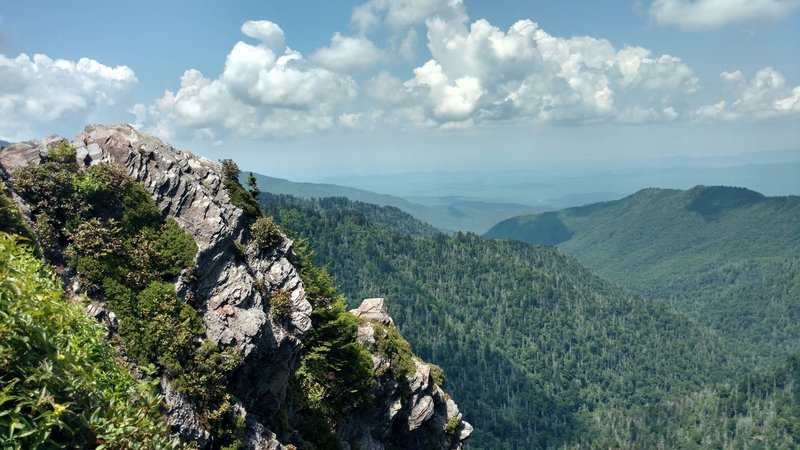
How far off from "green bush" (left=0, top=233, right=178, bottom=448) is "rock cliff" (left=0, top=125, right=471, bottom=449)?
1099 centimetres

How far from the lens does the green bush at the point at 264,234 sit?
110ft

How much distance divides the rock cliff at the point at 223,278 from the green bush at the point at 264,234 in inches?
16.0

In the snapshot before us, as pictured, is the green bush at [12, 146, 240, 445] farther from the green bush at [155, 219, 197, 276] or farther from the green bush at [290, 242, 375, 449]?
the green bush at [290, 242, 375, 449]

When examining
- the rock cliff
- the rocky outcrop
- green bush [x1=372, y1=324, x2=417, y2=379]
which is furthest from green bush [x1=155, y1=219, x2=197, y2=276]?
green bush [x1=372, y1=324, x2=417, y2=379]

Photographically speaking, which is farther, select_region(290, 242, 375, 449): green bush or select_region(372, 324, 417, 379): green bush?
select_region(372, 324, 417, 379): green bush

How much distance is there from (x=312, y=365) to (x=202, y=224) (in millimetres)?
13445

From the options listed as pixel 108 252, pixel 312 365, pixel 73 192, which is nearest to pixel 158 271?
pixel 108 252

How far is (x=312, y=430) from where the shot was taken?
34125mm

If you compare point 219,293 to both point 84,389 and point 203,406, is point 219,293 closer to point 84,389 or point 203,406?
point 203,406

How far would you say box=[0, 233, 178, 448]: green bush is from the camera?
30.2ft

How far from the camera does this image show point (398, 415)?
145 ft

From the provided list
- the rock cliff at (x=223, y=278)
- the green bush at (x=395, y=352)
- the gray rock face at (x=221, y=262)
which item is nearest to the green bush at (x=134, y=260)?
the rock cliff at (x=223, y=278)

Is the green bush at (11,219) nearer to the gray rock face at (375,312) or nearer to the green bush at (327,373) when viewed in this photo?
the green bush at (327,373)

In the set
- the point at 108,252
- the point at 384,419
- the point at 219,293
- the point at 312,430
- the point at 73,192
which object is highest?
the point at 73,192
